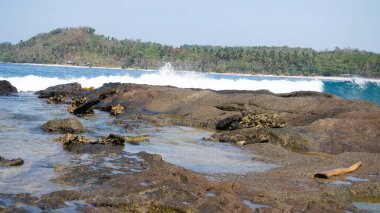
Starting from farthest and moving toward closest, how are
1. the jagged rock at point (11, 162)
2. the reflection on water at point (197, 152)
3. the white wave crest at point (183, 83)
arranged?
the white wave crest at point (183, 83) < the reflection on water at point (197, 152) < the jagged rock at point (11, 162)

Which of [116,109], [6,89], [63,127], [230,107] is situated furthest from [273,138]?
[6,89]

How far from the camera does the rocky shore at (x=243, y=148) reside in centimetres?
709

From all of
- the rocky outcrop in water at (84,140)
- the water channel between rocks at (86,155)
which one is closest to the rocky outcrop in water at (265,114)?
the water channel between rocks at (86,155)

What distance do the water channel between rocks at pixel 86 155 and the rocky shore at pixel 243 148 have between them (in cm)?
40

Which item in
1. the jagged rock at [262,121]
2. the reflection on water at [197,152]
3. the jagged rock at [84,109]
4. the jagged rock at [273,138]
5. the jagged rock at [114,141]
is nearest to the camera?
the reflection on water at [197,152]

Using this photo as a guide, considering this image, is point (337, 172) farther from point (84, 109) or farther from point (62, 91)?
point (62, 91)

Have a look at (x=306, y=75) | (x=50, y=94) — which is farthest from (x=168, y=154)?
(x=306, y=75)

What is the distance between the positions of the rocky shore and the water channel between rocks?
40cm

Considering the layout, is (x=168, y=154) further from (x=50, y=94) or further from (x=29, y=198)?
(x=50, y=94)

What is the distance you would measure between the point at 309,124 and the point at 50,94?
1792 cm

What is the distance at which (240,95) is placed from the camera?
21.5 m

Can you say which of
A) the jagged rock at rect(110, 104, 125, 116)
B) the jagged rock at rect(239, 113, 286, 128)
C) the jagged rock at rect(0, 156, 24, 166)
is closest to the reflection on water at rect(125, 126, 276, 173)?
the jagged rock at rect(239, 113, 286, 128)

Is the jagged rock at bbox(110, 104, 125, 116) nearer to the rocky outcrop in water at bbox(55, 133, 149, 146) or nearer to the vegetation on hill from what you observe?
the rocky outcrop in water at bbox(55, 133, 149, 146)

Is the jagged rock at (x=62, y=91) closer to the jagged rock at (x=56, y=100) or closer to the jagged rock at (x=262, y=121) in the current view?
the jagged rock at (x=56, y=100)
